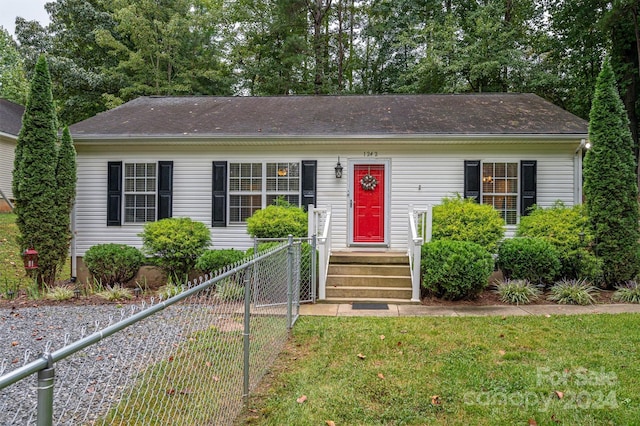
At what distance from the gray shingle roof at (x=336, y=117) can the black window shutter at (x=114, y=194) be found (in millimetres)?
842

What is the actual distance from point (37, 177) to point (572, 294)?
9.68 m

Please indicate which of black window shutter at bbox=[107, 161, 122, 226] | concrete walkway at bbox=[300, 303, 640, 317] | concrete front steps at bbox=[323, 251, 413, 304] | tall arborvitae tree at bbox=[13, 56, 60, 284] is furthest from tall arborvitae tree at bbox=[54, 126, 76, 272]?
concrete front steps at bbox=[323, 251, 413, 304]

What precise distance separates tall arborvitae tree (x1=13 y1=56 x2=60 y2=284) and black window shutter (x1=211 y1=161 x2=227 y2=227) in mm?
3048

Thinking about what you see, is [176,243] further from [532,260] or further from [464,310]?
[532,260]

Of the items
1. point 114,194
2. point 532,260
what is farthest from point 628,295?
point 114,194

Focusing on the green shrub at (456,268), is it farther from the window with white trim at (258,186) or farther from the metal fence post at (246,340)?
the metal fence post at (246,340)

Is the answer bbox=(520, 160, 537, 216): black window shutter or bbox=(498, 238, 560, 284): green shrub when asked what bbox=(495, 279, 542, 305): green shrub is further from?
bbox=(520, 160, 537, 216): black window shutter

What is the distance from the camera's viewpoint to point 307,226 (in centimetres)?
792

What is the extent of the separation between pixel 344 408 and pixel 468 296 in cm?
428

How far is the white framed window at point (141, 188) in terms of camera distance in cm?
902

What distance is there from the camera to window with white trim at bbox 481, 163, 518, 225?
340 inches

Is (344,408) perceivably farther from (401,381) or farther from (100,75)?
(100,75)

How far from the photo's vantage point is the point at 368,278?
281 inches

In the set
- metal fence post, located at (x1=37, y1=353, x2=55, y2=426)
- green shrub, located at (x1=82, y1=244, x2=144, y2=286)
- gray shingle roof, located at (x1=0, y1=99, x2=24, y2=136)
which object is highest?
gray shingle roof, located at (x1=0, y1=99, x2=24, y2=136)
